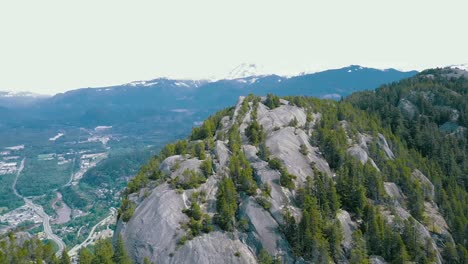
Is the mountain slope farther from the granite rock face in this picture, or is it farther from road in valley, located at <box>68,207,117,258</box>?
road in valley, located at <box>68,207,117,258</box>

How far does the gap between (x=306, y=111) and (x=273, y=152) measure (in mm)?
30026

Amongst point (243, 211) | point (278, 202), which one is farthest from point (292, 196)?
point (243, 211)

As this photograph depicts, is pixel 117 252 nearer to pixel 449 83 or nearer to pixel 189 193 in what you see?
pixel 189 193

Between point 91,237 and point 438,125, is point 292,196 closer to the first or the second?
point 438,125

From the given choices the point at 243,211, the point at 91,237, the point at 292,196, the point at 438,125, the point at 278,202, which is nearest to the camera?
the point at 243,211

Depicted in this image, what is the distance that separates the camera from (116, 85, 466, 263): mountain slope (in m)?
56.7

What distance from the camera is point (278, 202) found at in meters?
63.2

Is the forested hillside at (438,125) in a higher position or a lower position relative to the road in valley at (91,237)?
higher

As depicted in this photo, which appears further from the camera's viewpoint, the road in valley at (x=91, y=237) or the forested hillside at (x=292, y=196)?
the road in valley at (x=91, y=237)

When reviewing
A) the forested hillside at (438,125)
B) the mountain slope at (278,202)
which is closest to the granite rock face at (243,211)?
the mountain slope at (278,202)

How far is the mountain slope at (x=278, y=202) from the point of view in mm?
56719

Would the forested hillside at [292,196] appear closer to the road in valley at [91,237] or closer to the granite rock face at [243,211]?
the granite rock face at [243,211]

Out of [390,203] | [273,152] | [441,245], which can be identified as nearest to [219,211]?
[273,152]

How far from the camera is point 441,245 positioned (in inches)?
2670
